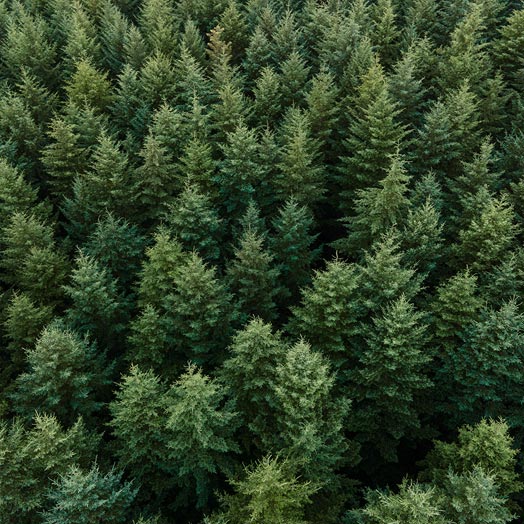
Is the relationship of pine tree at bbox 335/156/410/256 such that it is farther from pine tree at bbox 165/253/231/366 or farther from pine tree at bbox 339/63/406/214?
pine tree at bbox 165/253/231/366

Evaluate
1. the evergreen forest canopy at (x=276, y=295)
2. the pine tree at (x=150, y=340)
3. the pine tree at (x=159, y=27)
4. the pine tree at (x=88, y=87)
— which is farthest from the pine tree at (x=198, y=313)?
the pine tree at (x=159, y=27)

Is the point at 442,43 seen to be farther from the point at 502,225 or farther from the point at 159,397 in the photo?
the point at 159,397

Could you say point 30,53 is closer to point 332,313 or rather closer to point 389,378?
point 332,313

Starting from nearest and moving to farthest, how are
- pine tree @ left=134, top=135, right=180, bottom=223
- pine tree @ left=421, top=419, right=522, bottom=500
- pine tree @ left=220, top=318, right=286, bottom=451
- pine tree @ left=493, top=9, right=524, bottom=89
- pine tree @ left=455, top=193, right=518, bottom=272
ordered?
pine tree @ left=421, top=419, right=522, bottom=500, pine tree @ left=220, top=318, right=286, bottom=451, pine tree @ left=455, top=193, right=518, bottom=272, pine tree @ left=134, top=135, right=180, bottom=223, pine tree @ left=493, top=9, right=524, bottom=89

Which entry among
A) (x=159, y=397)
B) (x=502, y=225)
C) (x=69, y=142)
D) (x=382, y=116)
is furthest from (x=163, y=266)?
(x=502, y=225)

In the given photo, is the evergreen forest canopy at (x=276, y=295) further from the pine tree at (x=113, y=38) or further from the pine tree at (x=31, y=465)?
the pine tree at (x=113, y=38)

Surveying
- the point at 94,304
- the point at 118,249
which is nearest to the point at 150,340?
the point at 94,304

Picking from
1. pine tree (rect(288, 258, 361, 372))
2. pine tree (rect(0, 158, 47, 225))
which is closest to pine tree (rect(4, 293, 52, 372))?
pine tree (rect(0, 158, 47, 225))
